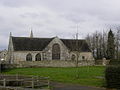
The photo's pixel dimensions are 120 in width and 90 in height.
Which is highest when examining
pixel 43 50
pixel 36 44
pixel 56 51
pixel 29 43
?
pixel 29 43

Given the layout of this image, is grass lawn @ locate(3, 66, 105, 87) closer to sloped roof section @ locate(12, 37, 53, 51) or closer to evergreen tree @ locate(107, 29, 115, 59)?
sloped roof section @ locate(12, 37, 53, 51)

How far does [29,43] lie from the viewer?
91.4m

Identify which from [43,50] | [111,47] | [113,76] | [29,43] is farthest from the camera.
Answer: [29,43]

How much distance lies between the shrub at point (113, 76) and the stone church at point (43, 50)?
59.8m

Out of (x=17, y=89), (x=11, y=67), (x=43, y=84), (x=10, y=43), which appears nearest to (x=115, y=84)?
(x=43, y=84)

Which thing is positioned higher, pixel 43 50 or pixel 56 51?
pixel 43 50

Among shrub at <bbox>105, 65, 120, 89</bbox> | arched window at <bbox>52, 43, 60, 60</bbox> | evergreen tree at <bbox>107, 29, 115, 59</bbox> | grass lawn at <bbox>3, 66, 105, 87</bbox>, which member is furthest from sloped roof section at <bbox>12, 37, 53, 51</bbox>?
shrub at <bbox>105, 65, 120, 89</bbox>

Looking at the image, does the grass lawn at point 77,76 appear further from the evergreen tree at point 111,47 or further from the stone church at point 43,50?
the evergreen tree at point 111,47

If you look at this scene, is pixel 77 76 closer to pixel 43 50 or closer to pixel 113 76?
pixel 113 76

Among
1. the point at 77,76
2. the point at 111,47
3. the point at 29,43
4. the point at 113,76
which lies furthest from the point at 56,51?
the point at 113,76

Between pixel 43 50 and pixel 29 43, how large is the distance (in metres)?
5.25

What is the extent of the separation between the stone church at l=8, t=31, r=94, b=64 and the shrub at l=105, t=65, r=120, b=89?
5975cm

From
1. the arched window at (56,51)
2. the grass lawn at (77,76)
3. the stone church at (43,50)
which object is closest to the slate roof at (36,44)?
the stone church at (43,50)

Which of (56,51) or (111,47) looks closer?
(111,47)
